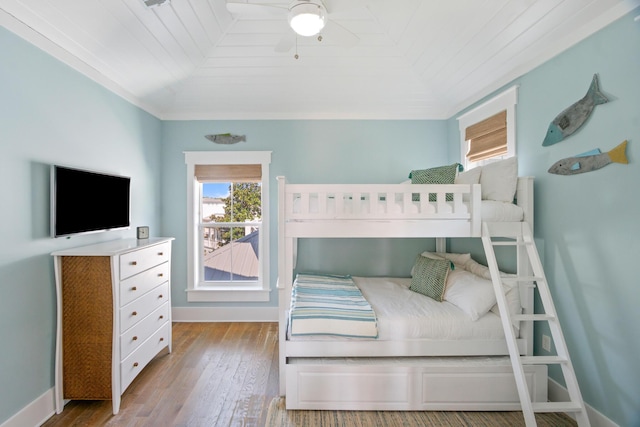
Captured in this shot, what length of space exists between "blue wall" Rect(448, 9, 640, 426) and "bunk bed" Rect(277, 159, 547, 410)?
202 mm

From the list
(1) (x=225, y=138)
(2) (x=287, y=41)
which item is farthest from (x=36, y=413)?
(2) (x=287, y=41)

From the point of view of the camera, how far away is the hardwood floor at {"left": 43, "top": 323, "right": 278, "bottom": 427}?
1967 mm

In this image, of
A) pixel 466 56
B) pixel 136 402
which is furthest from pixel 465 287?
pixel 136 402

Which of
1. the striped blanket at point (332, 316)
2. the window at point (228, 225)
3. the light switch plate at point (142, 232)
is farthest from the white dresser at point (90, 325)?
the window at point (228, 225)

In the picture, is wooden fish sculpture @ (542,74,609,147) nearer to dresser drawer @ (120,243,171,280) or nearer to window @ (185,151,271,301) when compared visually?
window @ (185,151,271,301)

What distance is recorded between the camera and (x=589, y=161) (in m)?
1.83

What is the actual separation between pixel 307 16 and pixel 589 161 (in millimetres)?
1953

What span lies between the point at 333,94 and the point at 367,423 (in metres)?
3.12

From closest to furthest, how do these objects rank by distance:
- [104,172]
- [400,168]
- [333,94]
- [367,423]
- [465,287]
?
[367,423] → [465,287] → [104,172] → [333,94] → [400,168]

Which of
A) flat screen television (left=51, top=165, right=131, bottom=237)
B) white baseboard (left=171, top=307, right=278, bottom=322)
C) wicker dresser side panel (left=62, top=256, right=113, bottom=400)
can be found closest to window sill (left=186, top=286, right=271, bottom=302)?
white baseboard (left=171, top=307, right=278, bottom=322)

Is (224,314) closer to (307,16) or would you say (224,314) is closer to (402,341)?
(402,341)

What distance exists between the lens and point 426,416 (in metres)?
1.99

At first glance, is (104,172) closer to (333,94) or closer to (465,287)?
(333,94)

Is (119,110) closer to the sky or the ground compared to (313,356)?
closer to the sky
